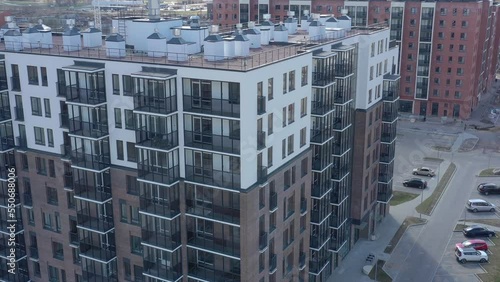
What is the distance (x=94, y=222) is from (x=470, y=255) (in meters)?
41.3

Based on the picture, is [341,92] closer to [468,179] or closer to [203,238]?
[203,238]

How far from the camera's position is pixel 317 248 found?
5034 centimetres

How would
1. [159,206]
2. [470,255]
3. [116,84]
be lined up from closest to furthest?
[159,206] → [116,84] → [470,255]

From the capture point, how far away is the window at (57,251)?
4634cm

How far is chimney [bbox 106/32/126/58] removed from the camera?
134 ft

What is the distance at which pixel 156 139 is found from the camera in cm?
3691

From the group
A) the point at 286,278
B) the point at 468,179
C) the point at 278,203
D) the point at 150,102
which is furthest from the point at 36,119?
the point at 468,179

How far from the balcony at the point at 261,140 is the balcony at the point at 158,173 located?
636 cm

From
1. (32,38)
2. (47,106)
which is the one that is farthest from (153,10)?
(47,106)

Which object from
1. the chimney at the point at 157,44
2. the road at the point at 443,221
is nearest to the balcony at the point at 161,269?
the chimney at the point at 157,44

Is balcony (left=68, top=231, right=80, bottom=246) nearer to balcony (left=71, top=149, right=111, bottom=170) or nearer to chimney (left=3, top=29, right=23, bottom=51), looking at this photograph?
balcony (left=71, top=149, right=111, bottom=170)

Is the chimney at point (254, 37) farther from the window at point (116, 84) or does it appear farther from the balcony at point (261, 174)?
the balcony at point (261, 174)

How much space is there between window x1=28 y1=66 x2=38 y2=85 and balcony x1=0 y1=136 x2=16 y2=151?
6.06 metres

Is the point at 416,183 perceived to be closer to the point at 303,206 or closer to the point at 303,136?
the point at 303,206
